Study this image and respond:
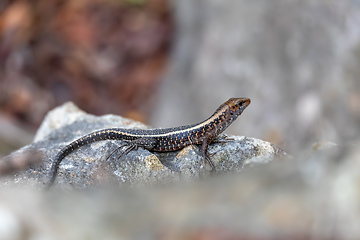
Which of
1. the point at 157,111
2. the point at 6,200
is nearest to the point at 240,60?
the point at 157,111

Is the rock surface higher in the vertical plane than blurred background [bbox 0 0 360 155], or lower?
lower

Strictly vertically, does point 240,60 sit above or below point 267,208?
above

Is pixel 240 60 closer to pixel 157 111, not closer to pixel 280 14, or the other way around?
pixel 280 14

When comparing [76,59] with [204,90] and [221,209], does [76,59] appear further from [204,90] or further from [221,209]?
[221,209]

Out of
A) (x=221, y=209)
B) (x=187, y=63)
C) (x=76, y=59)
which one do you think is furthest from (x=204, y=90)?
(x=221, y=209)

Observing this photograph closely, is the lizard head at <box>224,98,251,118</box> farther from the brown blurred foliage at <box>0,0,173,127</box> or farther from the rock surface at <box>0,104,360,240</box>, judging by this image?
the brown blurred foliage at <box>0,0,173,127</box>

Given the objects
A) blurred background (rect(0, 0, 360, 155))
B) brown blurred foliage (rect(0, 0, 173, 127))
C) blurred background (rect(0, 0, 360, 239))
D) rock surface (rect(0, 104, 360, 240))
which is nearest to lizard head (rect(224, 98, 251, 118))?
blurred background (rect(0, 0, 360, 239))
